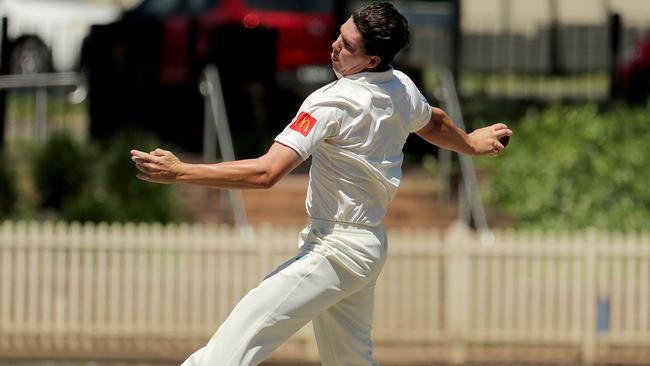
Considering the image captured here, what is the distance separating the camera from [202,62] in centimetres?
1499

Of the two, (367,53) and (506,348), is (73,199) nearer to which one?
(506,348)

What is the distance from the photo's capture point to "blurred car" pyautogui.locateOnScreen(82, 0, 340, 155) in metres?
14.8

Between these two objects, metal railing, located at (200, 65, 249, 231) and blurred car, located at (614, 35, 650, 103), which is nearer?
metal railing, located at (200, 65, 249, 231)

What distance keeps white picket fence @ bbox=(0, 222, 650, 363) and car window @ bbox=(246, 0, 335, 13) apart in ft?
15.8

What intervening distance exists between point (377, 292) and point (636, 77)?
7560mm

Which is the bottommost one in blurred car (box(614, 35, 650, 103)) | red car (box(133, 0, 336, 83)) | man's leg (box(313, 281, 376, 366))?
blurred car (box(614, 35, 650, 103))

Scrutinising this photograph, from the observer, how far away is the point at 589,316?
419 inches

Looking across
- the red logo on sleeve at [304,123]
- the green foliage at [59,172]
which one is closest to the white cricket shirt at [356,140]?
the red logo on sleeve at [304,123]

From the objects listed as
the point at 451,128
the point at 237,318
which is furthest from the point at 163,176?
the point at 451,128

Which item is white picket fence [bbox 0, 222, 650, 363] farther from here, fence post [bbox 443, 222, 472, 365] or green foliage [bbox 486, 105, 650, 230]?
green foliage [bbox 486, 105, 650, 230]

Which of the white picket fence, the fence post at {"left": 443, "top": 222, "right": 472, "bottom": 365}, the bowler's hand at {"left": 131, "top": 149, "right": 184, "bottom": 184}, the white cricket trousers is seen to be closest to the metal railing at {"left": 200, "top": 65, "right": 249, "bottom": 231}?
the white picket fence

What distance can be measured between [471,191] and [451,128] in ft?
26.5

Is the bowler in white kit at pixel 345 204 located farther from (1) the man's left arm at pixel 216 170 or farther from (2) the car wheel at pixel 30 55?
(2) the car wheel at pixel 30 55

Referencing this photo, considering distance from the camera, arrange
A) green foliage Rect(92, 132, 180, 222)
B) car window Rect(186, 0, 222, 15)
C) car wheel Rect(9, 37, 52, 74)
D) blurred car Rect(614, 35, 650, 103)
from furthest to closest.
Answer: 1. car wheel Rect(9, 37, 52, 74)
2. blurred car Rect(614, 35, 650, 103)
3. car window Rect(186, 0, 222, 15)
4. green foliage Rect(92, 132, 180, 222)
